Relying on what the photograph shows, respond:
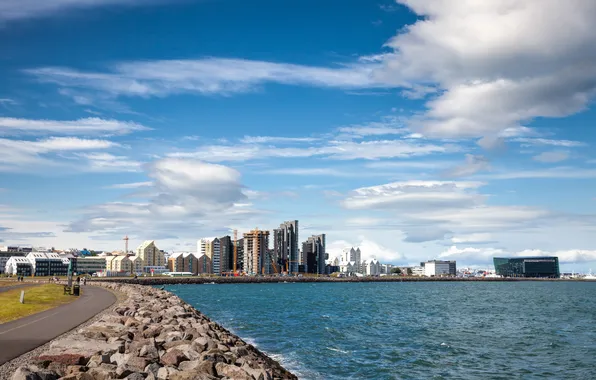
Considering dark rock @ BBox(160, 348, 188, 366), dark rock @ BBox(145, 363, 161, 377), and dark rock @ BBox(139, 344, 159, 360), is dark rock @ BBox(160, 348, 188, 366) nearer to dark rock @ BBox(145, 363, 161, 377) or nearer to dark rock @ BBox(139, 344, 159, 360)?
dark rock @ BBox(139, 344, 159, 360)

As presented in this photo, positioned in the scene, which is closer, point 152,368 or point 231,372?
point 152,368

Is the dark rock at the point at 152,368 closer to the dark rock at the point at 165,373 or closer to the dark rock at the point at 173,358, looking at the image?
the dark rock at the point at 165,373

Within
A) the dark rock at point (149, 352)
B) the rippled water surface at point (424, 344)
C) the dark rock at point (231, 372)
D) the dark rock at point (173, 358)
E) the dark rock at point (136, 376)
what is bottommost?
the rippled water surface at point (424, 344)

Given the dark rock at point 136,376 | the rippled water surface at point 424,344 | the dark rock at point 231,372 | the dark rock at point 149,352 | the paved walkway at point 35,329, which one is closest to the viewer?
the dark rock at point 136,376

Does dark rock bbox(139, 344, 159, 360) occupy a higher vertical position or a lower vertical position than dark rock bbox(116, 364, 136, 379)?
lower

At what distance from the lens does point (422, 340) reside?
1652 inches

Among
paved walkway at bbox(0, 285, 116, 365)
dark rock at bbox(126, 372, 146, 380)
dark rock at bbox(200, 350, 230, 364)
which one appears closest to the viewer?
dark rock at bbox(126, 372, 146, 380)

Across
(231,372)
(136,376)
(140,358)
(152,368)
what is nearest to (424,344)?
(231,372)

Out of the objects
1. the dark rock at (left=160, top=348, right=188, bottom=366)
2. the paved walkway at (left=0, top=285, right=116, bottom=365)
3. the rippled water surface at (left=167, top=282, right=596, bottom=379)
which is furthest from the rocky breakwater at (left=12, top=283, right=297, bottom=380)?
the rippled water surface at (left=167, top=282, right=596, bottom=379)

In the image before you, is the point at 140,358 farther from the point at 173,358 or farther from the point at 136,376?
the point at 136,376

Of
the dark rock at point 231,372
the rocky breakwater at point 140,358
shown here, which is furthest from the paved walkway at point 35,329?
the dark rock at point 231,372

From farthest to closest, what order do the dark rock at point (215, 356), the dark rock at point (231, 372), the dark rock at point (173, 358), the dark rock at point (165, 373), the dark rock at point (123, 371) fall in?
the dark rock at point (215, 356)
the dark rock at point (173, 358)
the dark rock at point (231, 372)
the dark rock at point (165, 373)
the dark rock at point (123, 371)

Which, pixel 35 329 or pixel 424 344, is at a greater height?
pixel 35 329

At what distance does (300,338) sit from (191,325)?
542 inches
